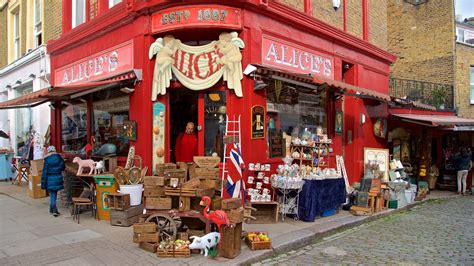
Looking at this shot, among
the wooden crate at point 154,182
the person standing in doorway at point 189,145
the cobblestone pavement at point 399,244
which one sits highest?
the person standing in doorway at point 189,145

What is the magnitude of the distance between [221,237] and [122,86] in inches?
197

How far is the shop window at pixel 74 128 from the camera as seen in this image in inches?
440

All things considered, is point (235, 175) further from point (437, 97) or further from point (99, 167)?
point (437, 97)

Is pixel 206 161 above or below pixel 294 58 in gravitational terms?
below

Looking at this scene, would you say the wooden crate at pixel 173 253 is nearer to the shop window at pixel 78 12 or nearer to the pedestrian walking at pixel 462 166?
the shop window at pixel 78 12

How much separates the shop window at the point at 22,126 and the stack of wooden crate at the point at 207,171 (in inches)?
432

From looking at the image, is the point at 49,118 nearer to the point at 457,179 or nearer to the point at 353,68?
the point at 353,68

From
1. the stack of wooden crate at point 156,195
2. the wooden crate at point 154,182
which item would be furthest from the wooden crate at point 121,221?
the wooden crate at point 154,182

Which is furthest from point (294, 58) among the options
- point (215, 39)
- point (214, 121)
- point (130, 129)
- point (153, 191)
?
point (153, 191)

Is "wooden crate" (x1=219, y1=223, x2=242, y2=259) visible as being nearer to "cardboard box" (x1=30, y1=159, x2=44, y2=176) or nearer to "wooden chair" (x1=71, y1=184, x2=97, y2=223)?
"wooden chair" (x1=71, y1=184, x2=97, y2=223)

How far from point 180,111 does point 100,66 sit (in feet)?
9.21

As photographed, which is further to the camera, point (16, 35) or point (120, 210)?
point (16, 35)

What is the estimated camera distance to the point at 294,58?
9219mm

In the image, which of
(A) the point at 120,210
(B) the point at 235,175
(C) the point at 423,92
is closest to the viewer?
(A) the point at 120,210
